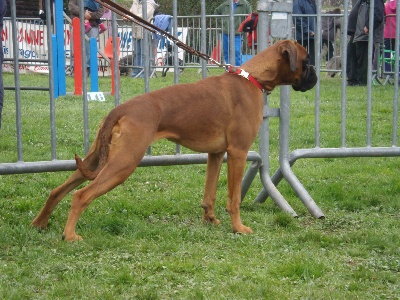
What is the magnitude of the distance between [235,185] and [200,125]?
57 cm

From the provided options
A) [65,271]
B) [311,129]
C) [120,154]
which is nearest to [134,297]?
[65,271]

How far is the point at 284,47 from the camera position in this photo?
5629 mm

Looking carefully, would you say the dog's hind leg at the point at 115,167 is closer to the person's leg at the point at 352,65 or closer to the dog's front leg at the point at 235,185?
the dog's front leg at the point at 235,185

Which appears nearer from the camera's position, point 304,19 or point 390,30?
point 390,30

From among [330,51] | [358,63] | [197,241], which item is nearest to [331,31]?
[330,51]

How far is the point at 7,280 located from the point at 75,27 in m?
9.89

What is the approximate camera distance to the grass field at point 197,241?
4074mm

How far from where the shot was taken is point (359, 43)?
652 inches

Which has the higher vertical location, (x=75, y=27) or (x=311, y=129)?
(x=75, y=27)

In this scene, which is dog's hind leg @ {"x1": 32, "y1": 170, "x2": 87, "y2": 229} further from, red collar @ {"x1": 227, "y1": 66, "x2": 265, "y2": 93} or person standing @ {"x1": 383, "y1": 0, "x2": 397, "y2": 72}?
person standing @ {"x1": 383, "y1": 0, "x2": 397, "y2": 72}

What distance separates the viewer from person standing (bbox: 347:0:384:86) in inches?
629

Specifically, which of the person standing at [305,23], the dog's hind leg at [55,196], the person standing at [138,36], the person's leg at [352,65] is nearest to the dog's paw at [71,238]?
the dog's hind leg at [55,196]

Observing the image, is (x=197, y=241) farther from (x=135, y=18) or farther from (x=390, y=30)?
(x=390, y=30)

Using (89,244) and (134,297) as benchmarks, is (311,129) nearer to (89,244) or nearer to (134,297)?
(89,244)
